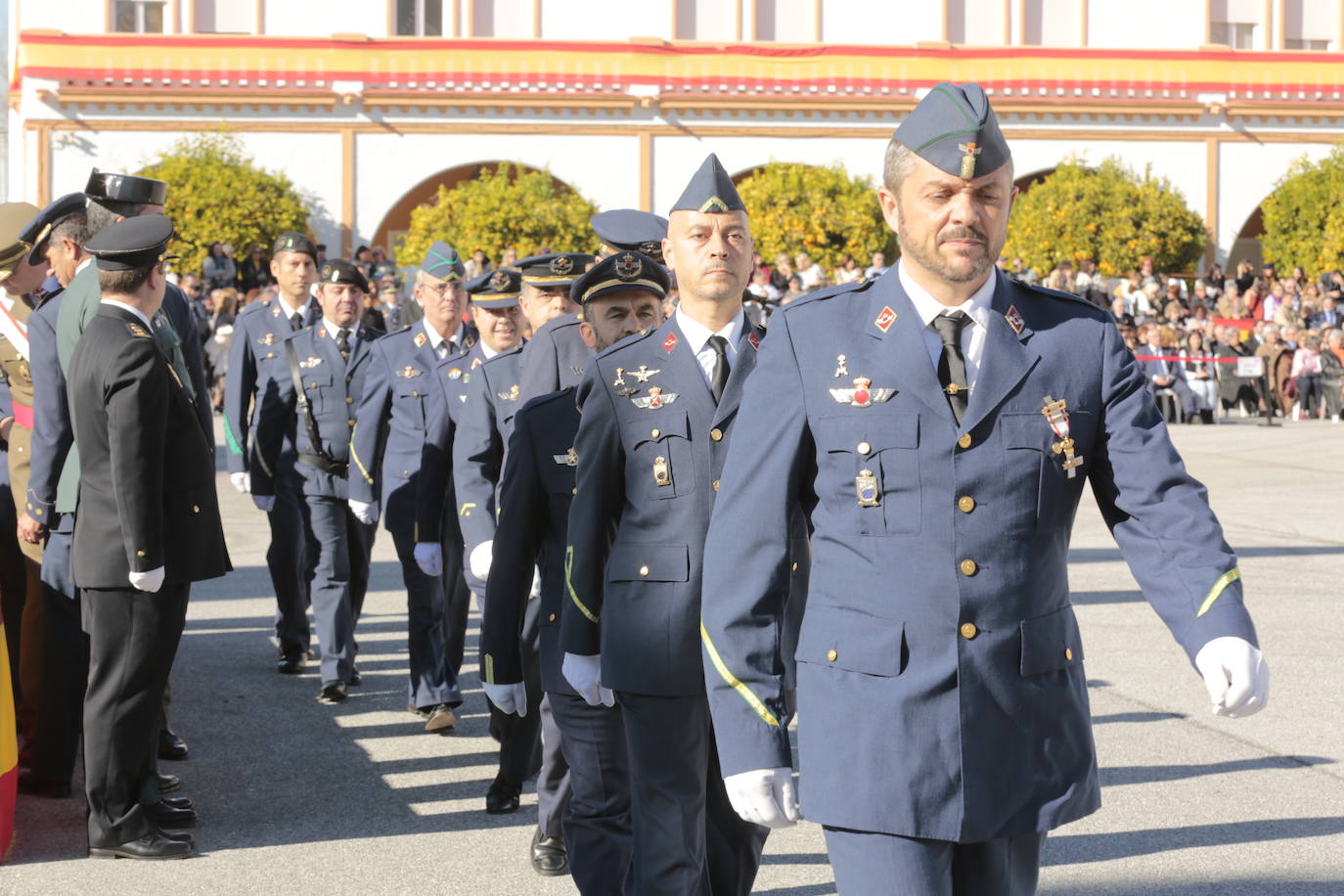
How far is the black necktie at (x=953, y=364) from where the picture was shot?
3.34 meters

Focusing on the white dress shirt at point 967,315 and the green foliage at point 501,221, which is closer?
the white dress shirt at point 967,315

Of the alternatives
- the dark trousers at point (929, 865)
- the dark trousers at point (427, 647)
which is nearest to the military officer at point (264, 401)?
the dark trousers at point (427, 647)

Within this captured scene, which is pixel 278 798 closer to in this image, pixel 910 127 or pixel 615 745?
pixel 615 745

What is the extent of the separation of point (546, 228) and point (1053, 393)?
3194cm

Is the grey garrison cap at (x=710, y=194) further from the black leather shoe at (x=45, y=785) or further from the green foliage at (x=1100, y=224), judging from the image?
the green foliage at (x=1100, y=224)

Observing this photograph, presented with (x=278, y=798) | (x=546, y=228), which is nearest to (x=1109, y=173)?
(x=546, y=228)

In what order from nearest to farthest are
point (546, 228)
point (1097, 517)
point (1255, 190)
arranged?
point (1097, 517) → point (546, 228) → point (1255, 190)

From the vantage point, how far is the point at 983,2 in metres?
45.7

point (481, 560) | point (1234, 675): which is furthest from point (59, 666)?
point (1234, 675)

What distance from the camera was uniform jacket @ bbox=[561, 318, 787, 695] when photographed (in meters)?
4.43

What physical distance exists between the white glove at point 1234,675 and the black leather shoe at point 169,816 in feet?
13.0

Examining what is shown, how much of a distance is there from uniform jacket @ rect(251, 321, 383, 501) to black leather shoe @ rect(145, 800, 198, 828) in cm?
301

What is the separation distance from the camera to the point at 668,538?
4504 mm

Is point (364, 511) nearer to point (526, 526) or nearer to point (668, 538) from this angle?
point (526, 526)
